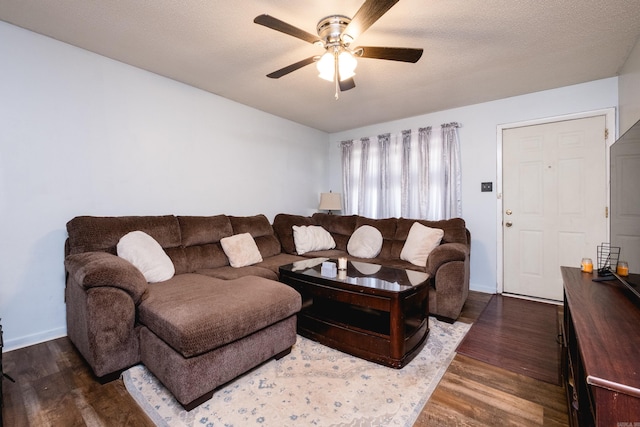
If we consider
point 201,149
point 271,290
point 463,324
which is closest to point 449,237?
point 463,324

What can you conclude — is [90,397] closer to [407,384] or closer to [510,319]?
[407,384]

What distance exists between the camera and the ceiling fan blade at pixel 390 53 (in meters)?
1.83

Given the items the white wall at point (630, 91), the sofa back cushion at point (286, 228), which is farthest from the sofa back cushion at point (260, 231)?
the white wall at point (630, 91)

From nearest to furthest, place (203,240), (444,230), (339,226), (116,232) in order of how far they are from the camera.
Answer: (116,232) → (203,240) → (444,230) → (339,226)

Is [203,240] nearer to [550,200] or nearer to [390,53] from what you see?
[390,53]

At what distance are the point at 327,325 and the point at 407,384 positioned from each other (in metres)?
0.69

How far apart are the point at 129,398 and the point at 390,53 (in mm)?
2638

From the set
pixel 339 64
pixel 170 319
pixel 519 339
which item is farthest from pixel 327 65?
pixel 519 339

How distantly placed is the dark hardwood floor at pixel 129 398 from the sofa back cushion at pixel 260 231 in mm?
1743

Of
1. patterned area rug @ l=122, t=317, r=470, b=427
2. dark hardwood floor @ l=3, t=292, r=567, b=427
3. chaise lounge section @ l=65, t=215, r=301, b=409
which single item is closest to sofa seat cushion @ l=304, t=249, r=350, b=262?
chaise lounge section @ l=65, t=215, r=301, b=409

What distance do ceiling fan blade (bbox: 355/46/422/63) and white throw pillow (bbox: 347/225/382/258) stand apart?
2141mm

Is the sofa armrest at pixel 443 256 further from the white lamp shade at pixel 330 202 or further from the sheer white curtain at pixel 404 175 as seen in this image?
the white lamp shade at pixel 330 202

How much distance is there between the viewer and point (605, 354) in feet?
2.89

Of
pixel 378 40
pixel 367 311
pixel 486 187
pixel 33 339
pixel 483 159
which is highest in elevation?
pixel 378 40
